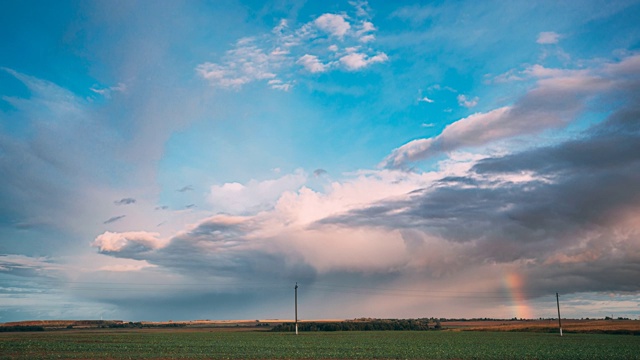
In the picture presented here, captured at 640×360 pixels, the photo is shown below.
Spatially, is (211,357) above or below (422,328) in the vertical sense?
above

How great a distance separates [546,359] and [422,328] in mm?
136742

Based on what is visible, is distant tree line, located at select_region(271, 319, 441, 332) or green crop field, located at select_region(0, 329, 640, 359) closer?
green crop field, located at select_region(0, 329, 640, 359)

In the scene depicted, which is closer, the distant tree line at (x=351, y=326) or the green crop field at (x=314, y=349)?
the green crop field at (x=314, y=349)

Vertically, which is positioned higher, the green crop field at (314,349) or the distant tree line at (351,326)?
the green crop field at (314,349)

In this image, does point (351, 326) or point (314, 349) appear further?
point (351, 326)

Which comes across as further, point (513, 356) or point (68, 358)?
point (513, 356)

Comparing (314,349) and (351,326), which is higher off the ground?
(314,349)

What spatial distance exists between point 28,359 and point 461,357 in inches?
1762

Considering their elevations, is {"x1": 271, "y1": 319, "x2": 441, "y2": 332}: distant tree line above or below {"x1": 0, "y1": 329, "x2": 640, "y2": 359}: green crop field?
below

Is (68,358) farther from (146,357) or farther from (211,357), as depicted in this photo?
(211,357)

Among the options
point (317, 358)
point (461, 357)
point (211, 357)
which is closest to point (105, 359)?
point (211, 357)

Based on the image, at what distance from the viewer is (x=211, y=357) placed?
5191 centimetres

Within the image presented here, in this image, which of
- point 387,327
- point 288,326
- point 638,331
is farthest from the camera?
point 387,327

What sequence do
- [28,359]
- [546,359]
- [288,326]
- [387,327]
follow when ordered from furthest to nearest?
[387,327], [288,326], [546,359], [28,359]
